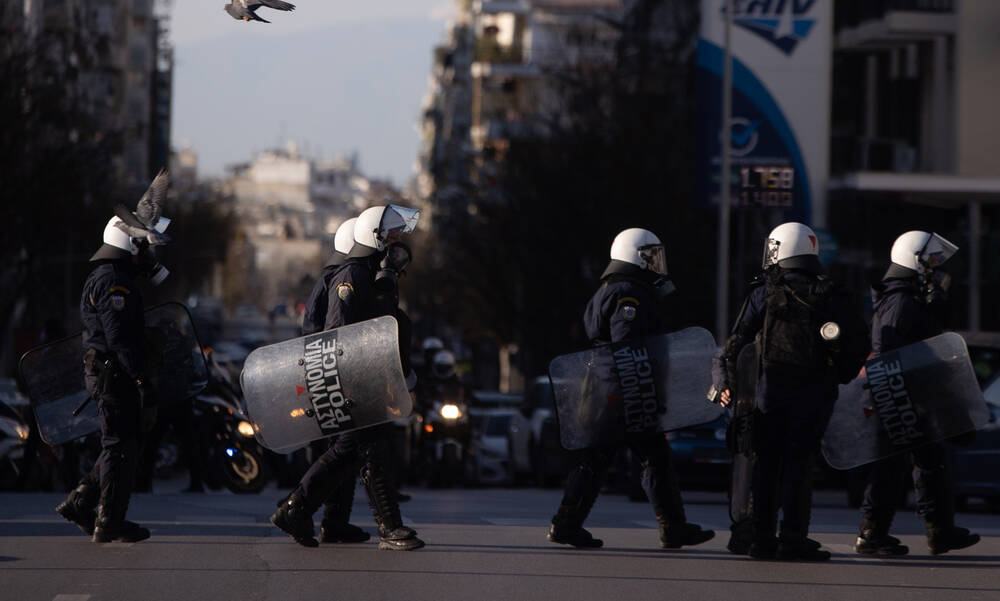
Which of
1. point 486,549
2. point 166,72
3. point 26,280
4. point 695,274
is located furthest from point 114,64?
point 486,549

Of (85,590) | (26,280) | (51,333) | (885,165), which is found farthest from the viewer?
(26,280)

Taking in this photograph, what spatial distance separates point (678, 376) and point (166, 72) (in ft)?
335

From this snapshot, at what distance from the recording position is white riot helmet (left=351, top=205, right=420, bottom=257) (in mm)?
10461

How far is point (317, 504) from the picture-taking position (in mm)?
10328

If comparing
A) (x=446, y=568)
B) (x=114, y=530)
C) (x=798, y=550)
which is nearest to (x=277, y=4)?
(x=114, y=530)

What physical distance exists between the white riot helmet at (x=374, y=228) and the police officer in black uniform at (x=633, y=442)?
121 centimetres

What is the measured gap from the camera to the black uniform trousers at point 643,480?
34.5ft

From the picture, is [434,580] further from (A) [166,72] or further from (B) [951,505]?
(A) [166,72]

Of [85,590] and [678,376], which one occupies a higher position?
[678,376]

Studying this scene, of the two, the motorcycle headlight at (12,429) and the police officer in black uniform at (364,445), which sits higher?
the police officer in black uniform at (364,445)

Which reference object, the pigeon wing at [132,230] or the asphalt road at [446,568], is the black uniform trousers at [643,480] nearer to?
the asphalt road at [446,568]

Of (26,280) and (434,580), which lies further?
(26,280)

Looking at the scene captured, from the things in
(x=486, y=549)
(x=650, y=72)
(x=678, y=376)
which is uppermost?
(x=650, y=72)

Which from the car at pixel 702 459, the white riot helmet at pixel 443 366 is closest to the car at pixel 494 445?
the white riot helmet at pixel 443 366
